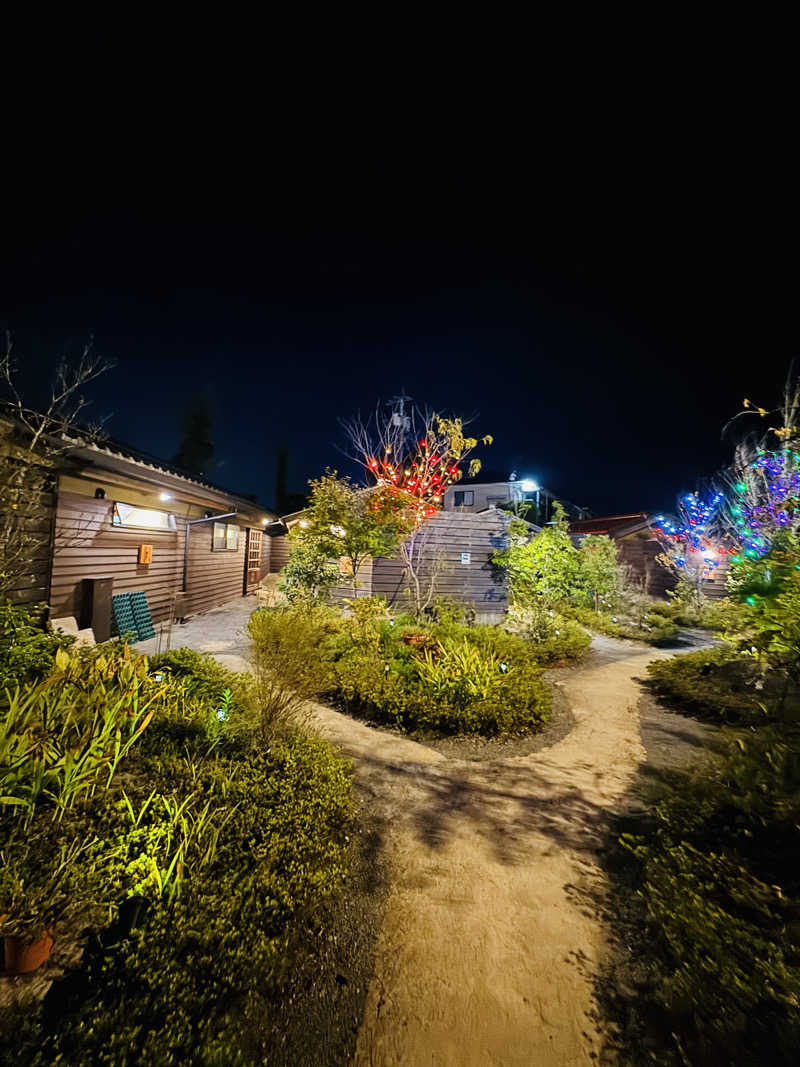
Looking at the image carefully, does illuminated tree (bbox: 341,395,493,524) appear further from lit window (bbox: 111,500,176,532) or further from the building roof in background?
the building roof in background

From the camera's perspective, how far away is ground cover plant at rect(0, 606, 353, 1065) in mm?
1442

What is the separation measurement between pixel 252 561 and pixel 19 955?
608 inches

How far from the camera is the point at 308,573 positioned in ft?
31.9

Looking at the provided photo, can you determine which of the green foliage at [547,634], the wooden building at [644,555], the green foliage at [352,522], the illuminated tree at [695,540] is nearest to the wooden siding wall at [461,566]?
the green foliage at [547,634]

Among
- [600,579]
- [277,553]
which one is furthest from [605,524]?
[277,553]

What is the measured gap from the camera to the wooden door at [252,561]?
51.6ft

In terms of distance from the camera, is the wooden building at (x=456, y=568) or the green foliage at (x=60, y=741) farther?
the wooden building at (x=456, y=568)

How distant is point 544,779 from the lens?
3.87 m

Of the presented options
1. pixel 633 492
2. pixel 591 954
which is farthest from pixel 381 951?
pixel 633 492

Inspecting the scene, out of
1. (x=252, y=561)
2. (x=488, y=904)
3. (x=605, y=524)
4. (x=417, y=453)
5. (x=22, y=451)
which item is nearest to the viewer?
(x=488, y=904)

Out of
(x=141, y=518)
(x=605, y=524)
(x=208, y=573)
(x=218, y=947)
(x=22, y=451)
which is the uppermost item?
(x=605, y=524)

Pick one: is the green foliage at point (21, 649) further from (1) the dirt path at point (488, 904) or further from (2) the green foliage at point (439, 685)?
(2) the green foliage at point (439, 685)

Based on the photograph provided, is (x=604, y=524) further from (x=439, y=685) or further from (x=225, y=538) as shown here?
(x=439, y=685)

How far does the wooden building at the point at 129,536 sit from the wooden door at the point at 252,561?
6.52 ft
